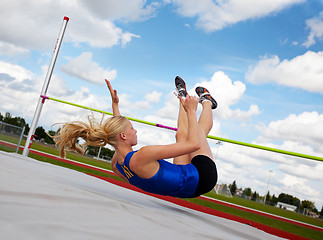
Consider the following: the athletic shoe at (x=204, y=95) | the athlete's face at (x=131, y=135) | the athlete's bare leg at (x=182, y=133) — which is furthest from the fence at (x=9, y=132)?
the athlete's face at (x=131, y=135)

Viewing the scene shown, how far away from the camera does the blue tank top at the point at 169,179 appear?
1.96 m

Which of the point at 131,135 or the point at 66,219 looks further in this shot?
the point at 131,135

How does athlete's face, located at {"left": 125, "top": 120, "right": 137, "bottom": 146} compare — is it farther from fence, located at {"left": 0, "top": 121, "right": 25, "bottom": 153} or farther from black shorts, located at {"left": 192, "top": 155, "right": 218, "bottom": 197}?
fence, located at {"left": 0, "top": 121, "right": 25, "bottom": 153}

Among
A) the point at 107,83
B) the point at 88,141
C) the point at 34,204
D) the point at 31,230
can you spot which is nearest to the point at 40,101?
the point at 107,83

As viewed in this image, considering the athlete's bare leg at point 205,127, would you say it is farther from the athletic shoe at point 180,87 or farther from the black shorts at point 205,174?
the athletic shoe at point 180,87

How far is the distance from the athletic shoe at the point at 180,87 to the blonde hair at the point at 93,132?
142 cm

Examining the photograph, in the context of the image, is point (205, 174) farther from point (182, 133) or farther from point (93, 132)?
point (93, 132)

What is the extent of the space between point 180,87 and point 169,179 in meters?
1.65

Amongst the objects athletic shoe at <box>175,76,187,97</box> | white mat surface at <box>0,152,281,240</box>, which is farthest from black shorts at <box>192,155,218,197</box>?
athletic shoe at <box>175,76,187,97</box>

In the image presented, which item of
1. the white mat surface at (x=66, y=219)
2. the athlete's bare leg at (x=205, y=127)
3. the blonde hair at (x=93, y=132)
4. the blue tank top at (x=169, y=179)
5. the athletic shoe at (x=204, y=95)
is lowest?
the white mat surface at (x=66, y=219)

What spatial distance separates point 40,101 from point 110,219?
165 inches

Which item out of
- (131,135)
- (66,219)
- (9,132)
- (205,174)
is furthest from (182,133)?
(9,132)

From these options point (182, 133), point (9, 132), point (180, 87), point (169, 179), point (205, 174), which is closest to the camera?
point (169, 179)

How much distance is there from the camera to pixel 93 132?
2008 millimetres
